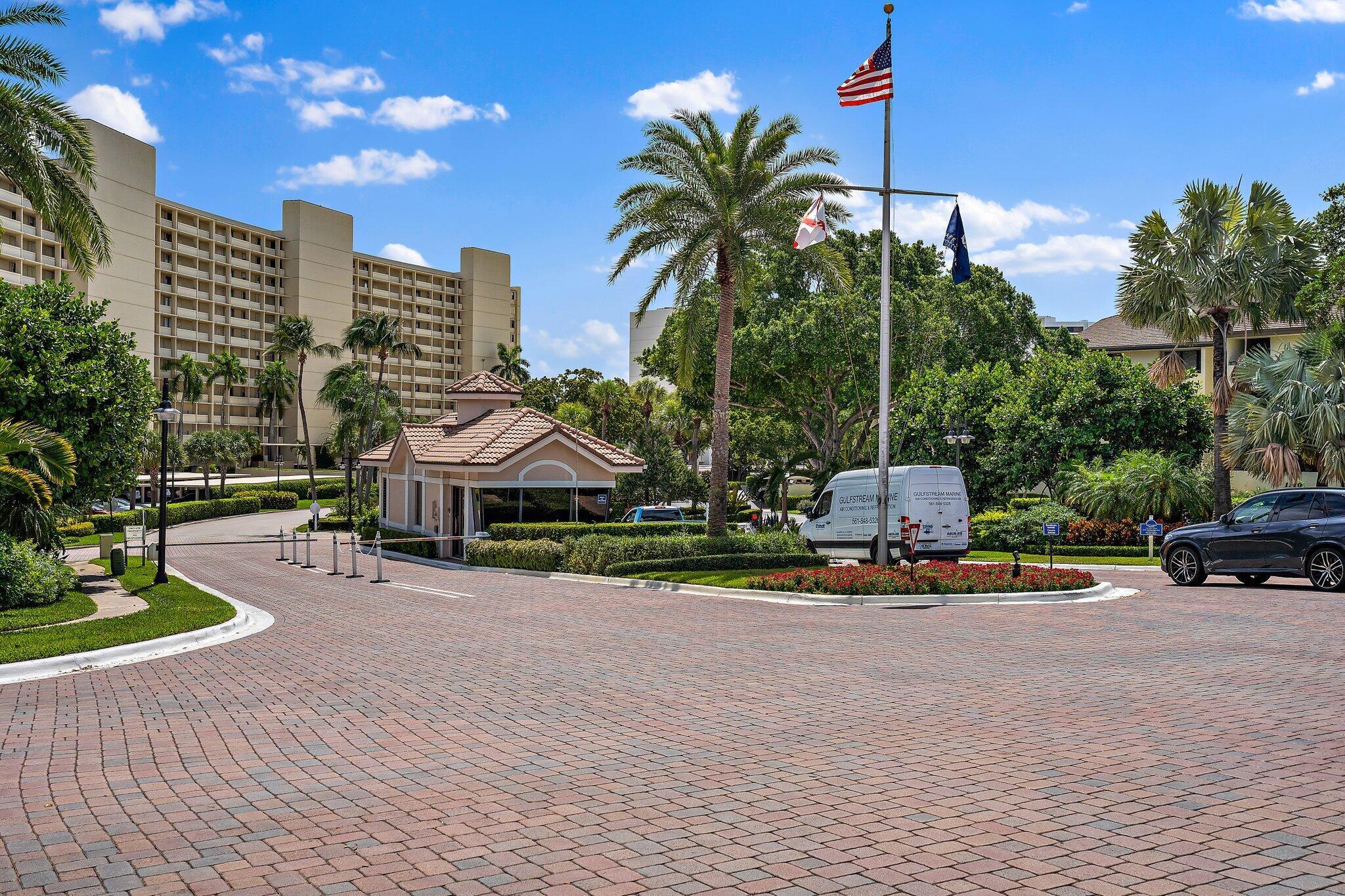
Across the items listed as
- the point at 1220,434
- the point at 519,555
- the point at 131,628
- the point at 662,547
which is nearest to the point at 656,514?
the point at 519,555

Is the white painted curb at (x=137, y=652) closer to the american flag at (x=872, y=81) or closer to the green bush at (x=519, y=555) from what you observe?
the green bush at (x=519, y=555)

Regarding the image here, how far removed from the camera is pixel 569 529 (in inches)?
1267

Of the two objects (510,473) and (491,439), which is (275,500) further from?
(510,473)

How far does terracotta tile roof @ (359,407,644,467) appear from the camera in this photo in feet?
111

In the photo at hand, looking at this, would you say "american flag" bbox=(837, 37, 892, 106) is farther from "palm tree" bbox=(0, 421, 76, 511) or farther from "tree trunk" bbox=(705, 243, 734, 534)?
"palm tree" bbox=(0, 421, 76, 511)

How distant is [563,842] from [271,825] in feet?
6.07

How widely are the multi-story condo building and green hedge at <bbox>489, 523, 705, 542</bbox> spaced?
5923 centimetres

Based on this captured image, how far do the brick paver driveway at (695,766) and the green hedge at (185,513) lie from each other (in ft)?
129

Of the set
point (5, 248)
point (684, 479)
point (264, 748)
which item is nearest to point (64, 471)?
point (264, 748)

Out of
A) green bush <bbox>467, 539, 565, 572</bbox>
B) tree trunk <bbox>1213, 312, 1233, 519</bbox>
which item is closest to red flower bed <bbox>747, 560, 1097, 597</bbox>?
green bush <bbox>467, 539, 565, 572</bbox>

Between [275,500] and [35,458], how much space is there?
53.8m

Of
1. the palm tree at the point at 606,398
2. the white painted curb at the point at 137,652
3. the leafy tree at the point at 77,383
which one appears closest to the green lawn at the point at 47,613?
the white painted curb at the point at 137,652

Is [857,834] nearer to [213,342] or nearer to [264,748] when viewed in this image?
[264,748]

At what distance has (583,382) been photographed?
9219 cm
